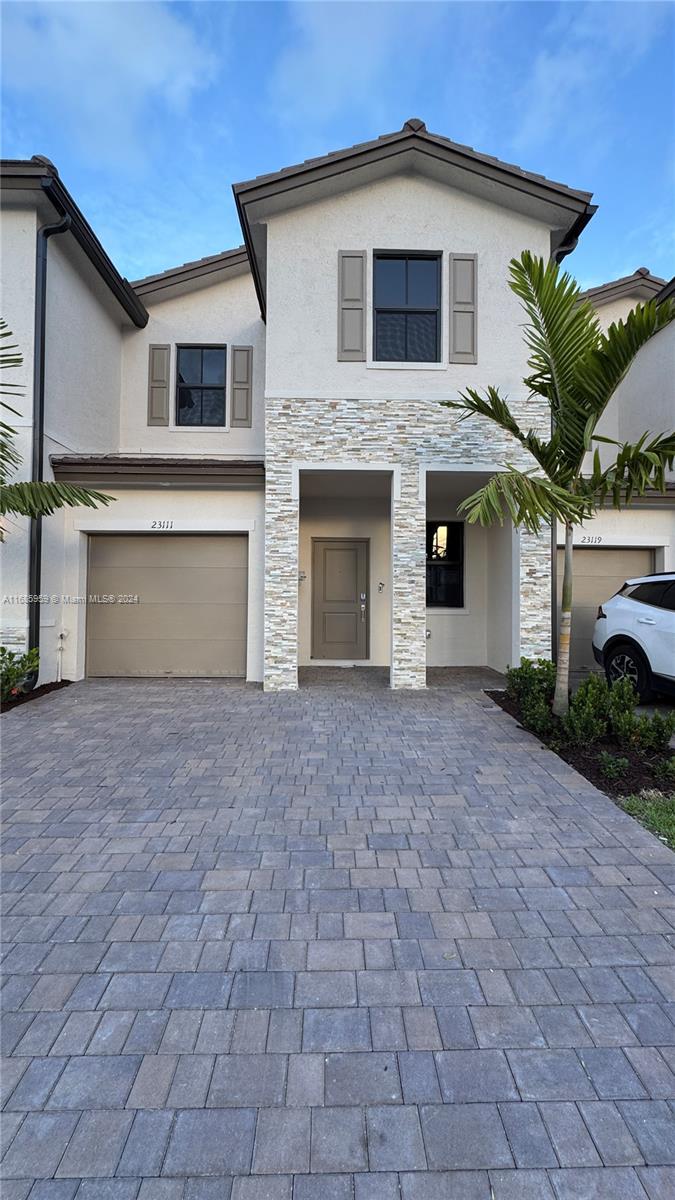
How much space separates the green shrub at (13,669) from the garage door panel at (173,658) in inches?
55.5

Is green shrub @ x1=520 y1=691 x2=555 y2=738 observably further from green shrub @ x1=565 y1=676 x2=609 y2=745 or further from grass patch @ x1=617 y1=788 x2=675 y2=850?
grass patch @ x1=617 y1=788 x2=675 y2=850

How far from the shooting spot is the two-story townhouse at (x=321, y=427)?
8.27 m

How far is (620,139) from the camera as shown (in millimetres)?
9047

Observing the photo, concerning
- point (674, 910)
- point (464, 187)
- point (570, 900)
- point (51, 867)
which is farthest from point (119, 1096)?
point (464, 187)

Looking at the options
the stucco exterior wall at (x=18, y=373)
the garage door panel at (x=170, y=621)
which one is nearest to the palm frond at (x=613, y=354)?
the garage door panel at (x=170, y=621)

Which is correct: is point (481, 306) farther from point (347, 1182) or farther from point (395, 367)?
point (347, 1182)

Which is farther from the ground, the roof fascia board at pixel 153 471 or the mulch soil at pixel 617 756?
the roof fascia board at pixel 153 471

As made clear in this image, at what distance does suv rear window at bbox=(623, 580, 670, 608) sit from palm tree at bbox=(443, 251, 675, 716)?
1.99m

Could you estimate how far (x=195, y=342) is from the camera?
465 inches

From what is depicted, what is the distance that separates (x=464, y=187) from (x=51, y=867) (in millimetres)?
10129

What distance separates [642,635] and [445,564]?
4.27 m

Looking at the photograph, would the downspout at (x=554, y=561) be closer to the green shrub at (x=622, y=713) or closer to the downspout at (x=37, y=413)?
the green shrub at (x=622, y=713)

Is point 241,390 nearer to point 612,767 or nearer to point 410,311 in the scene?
point 410,311

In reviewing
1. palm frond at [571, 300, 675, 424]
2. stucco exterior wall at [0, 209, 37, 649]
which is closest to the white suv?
palm frond at [571, 300, 675, 424]
